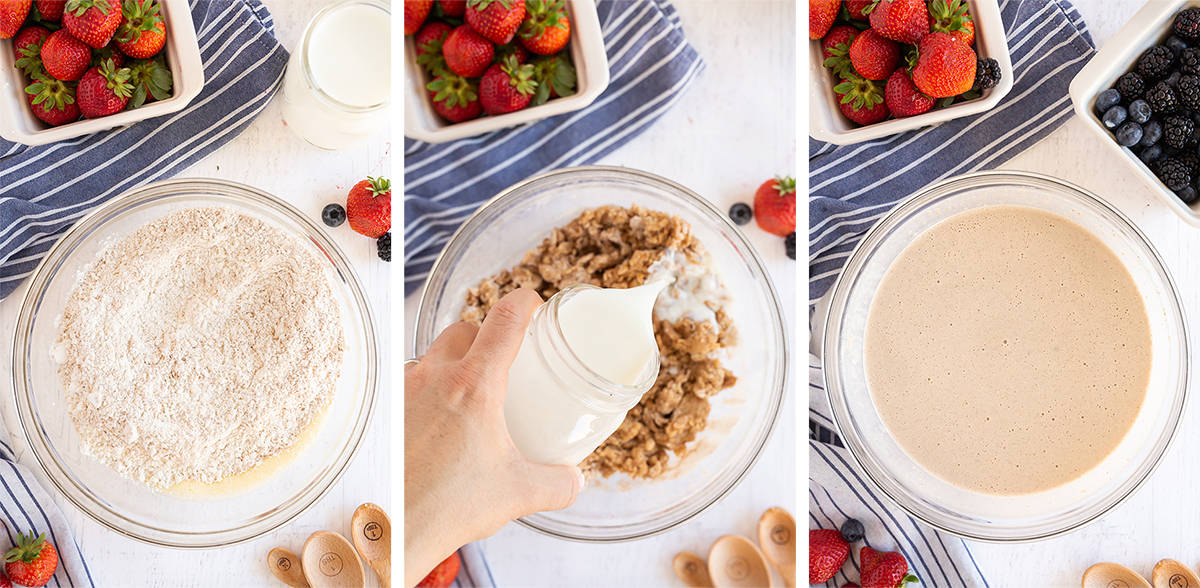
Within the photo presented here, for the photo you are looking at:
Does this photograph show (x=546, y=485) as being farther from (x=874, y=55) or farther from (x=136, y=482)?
(x=874, y=55)

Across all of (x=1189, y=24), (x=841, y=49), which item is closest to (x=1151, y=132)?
(x=1189, y=24)

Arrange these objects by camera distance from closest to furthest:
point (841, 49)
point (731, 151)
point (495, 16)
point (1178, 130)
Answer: point (1178, 130) → point (841, 49) → point (495, 16) → point (731, 151)

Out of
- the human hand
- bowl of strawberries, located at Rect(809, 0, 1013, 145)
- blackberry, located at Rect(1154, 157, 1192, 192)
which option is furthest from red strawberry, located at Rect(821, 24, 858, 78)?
the human hand

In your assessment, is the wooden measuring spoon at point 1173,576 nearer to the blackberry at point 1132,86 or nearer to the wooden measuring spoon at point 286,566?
the blackberry at point 1132,86

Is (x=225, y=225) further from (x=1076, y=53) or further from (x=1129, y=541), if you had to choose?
(x=1129, y=541)

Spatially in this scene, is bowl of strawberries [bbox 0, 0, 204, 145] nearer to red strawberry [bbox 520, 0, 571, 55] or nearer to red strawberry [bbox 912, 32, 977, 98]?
red strawberry [bbox 520, 0, 571, 55]

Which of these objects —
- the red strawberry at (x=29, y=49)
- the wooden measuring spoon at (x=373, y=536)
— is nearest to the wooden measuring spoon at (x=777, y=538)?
the wooden measuring spoon at (x=373, y=536)
